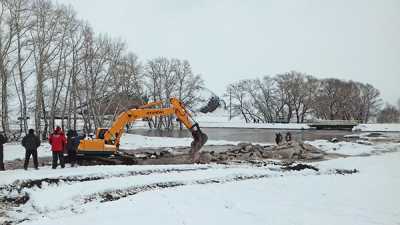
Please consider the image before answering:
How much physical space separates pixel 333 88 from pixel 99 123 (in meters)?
65.5

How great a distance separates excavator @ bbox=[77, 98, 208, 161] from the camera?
58.5 ft

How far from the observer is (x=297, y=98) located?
8844cm

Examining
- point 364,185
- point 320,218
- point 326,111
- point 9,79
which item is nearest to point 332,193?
point 364,185

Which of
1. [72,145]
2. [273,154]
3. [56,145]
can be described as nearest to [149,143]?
[273,154]

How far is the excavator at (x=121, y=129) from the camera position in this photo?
17.8 meters

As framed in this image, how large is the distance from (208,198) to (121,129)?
976 centimetres

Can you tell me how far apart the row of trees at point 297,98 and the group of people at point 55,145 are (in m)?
74.8

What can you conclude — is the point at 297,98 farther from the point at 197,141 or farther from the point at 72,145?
the point at 72,145

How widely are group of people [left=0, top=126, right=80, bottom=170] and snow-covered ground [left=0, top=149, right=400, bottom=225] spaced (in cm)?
148

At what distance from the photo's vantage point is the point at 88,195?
35.9 ft

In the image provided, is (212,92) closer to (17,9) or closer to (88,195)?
(17,9)

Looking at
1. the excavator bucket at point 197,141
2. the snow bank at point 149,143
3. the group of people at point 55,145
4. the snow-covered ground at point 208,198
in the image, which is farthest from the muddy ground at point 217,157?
the snow bank at point 149,143

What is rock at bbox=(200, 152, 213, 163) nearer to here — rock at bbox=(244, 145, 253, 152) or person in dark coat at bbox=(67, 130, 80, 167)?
rock at bbox=(244, 145, 253, 152)

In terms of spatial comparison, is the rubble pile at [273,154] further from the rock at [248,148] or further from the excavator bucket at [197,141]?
the excavator bucket at [197,141]
